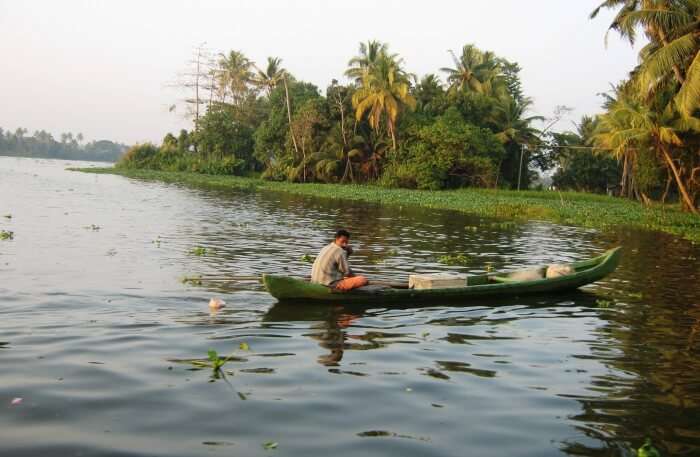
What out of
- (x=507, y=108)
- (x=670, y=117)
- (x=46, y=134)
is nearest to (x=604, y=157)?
(x=507, y=108)

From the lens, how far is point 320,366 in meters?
7.71

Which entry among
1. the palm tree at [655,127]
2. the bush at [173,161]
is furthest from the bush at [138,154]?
the palm tree at [655,127]

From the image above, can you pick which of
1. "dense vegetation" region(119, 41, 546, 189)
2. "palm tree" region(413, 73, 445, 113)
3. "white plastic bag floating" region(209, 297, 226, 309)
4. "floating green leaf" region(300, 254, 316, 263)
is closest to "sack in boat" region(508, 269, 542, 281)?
"floating green leaf" region(300, 254, 316, 263)

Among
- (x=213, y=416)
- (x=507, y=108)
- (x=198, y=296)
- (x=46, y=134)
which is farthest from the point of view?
(x=46, y=134)

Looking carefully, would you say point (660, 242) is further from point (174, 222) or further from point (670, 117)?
point (174, 222)

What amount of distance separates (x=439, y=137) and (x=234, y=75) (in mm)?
31598

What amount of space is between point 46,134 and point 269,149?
132 m

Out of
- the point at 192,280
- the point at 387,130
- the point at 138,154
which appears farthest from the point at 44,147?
the point at 192,280

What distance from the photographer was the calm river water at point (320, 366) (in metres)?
5.71

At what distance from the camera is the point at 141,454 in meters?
5.23

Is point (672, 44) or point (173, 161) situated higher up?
point (672, 44)

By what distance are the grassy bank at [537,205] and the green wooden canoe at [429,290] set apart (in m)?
14.3

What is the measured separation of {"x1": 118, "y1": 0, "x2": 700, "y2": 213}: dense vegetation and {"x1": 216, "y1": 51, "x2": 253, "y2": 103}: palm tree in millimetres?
181

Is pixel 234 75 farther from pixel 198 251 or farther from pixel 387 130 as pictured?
pixel 198 251
